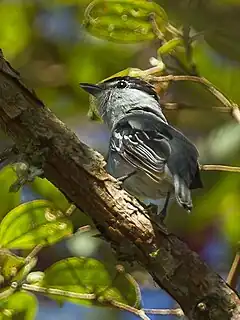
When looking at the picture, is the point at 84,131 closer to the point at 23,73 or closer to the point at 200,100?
the point at 23,73

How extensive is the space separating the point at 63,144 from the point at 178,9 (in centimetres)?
48

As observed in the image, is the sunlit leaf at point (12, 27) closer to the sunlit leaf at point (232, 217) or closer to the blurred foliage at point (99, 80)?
the blurred foliage at point (99, 80)

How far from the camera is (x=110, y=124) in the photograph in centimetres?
310

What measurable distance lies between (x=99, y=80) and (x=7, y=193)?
1058 mm

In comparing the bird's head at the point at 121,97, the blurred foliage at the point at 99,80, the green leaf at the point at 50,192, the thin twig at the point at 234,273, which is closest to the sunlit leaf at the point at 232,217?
the blurred foliage at the point at 99,80

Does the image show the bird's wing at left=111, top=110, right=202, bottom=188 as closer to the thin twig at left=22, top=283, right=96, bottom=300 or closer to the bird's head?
the bird's head

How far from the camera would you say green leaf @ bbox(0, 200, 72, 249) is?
6.25ft

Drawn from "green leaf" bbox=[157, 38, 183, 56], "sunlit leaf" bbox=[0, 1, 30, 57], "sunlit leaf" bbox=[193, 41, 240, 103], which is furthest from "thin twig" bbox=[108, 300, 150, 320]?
"sunlit leaf" bbox=[0, 1, 30, 57]

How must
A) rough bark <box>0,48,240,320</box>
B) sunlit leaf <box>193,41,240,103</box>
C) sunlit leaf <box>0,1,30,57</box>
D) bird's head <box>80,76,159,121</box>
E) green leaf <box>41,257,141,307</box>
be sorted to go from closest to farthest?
rough bark <box>0,48,240,320</box>, green leaf <box>41,257,141,307</box>, sunlit leaf <box>193,41,240,103</box>, sunlit leaf <box>0,1,30,57</box>, bird's head <box>80,76,159,121</box>

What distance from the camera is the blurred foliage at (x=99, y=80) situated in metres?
1.92

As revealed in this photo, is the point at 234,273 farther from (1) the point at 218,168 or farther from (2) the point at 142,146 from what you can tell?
(2) the point at 142,146

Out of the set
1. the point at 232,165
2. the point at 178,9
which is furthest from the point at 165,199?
the point at 178,9

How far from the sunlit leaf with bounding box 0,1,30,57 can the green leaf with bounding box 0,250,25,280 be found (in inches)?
44.1

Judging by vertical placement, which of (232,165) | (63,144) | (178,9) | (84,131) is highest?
(178,9)
